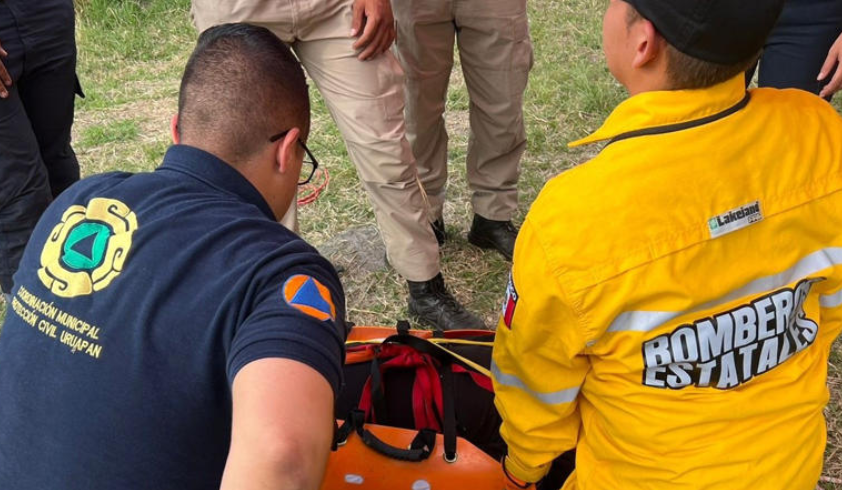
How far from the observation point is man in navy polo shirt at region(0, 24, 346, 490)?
1.06 meters

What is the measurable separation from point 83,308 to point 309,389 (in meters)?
0.46

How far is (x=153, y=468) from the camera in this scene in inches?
46.6

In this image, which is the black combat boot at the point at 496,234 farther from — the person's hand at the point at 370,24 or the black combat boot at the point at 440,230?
the person's hand at the point at 370,24

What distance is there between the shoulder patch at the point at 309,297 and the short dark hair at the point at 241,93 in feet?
1.46

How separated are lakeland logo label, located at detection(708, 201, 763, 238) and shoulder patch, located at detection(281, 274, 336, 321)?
2.28ft

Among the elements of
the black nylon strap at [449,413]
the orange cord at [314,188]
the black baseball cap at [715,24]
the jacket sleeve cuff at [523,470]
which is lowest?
the orange cord at [314,188]

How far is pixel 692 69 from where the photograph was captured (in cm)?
131

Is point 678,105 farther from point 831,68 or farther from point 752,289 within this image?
point 831,68

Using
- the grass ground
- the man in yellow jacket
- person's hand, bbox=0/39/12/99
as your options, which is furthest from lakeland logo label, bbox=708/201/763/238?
person's hand, bbox=0/39/12/99

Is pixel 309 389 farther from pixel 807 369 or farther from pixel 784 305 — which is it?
pixel 807 369

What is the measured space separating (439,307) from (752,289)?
1733 mm

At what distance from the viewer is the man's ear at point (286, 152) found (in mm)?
1557

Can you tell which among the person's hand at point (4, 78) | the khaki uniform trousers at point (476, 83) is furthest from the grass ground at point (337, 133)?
the person's hand at point (4, 78)

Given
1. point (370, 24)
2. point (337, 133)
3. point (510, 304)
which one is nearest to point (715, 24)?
point (510, 304)
